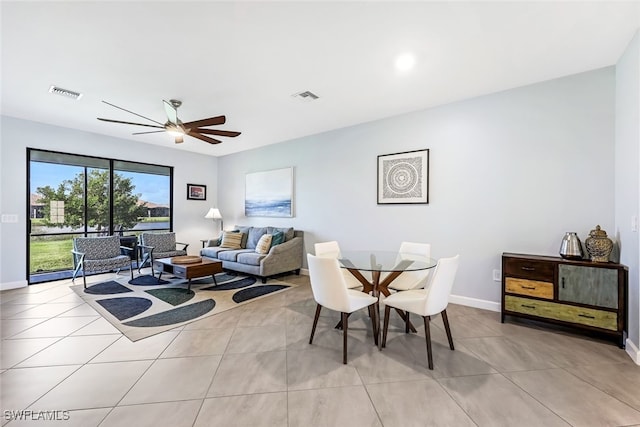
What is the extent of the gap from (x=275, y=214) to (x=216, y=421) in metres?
4.38

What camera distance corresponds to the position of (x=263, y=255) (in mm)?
4746

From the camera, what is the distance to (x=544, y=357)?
7.44 ft

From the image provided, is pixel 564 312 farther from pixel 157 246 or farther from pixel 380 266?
pixel 157 246

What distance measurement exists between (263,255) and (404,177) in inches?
106

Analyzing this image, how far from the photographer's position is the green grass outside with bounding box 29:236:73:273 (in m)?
4.58

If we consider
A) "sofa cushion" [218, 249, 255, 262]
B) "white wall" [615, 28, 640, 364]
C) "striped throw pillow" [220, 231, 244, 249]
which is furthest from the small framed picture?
"white wall" [615, 28, 640, 364]

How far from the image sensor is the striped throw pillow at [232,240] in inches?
220

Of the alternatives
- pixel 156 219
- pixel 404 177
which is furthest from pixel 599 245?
pixel 156 219

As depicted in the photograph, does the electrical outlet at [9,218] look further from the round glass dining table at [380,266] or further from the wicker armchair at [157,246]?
the round glass dining table at [380,266]

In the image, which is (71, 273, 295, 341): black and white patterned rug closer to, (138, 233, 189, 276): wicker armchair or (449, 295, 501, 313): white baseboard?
(138, 233, 189, 276): wicker armchair

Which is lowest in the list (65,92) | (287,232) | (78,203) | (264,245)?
(264,245)

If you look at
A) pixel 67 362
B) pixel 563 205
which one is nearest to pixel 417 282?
pixel 563 205

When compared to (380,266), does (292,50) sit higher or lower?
higher

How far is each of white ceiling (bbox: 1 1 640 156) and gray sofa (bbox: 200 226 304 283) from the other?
2.39 metres
